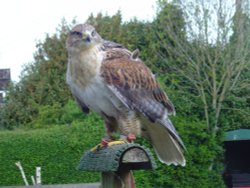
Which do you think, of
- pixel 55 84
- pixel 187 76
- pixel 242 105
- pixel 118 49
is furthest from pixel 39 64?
pixel 118 49

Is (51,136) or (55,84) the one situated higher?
(55,84)

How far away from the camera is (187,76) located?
1544cm

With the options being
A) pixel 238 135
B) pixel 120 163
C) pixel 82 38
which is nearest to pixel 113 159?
pixel 120 163

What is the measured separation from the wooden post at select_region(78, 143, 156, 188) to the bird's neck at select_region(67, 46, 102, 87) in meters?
0.40

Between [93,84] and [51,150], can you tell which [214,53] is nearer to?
[51,150]

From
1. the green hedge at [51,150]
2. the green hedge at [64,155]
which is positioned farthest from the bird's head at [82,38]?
the green hedge at [51,150]

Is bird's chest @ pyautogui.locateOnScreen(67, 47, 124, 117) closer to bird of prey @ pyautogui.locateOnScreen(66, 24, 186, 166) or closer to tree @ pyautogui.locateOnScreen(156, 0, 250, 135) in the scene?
bird of prey @ pyautogui.locateOnScreen(66, 24, 186, 166)

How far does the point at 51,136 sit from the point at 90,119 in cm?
88

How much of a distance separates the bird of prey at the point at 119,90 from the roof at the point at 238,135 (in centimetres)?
1174

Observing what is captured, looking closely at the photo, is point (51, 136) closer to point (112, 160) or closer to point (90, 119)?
point (90, 119)

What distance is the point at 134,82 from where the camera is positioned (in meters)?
3.44

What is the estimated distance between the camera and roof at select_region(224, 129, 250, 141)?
49.4 ft

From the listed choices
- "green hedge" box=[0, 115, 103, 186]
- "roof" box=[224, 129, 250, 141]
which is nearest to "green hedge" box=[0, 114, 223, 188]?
"green hedge" box=[0, 115, 103, 186]

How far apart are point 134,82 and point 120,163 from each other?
1.78 ft
